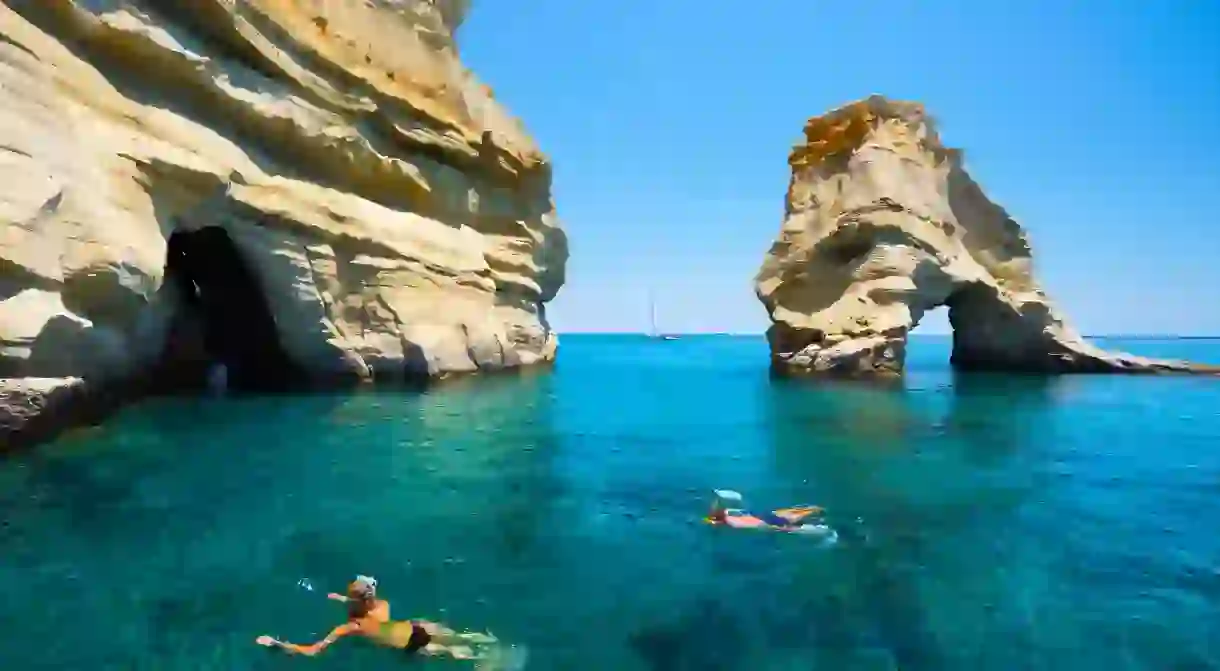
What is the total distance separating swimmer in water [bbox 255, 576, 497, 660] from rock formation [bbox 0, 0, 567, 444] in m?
8.74

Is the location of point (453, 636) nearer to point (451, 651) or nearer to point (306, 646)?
point (451, 651)

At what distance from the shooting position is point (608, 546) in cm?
966

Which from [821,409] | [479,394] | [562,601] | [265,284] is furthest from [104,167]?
[821,409]

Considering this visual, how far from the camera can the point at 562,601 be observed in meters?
7.66

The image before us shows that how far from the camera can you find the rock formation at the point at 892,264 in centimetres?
3519

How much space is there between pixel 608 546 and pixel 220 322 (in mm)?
22076

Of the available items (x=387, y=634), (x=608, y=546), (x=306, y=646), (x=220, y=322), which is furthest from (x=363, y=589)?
(x=220, y=322)

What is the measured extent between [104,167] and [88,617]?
12377mm

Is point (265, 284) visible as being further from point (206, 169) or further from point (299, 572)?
point (299, 572)

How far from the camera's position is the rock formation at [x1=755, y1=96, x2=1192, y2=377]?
35188 mm

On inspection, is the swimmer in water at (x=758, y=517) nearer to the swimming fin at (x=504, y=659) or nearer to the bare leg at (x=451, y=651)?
the swimming fin at (x=504, y=659)

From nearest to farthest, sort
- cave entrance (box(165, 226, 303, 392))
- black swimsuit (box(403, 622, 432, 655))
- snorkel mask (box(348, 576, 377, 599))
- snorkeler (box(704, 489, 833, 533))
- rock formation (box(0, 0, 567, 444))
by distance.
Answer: black swimsuit (box(403, 622, 432, 655))
snorkel mask (box(348, 576, 377, 599))
snorkeler (box(704, 489, 833, 533))
rock formation (box(0, 0, 567, 444))
cave entrance (box(165, 226, 303, 392))

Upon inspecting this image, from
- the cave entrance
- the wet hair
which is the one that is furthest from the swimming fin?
the cave entrance

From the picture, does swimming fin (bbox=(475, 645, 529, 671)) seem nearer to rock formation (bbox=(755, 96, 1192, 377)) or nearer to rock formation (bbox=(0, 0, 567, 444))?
rock formation (bbox=(0, 0, 567, 444))
